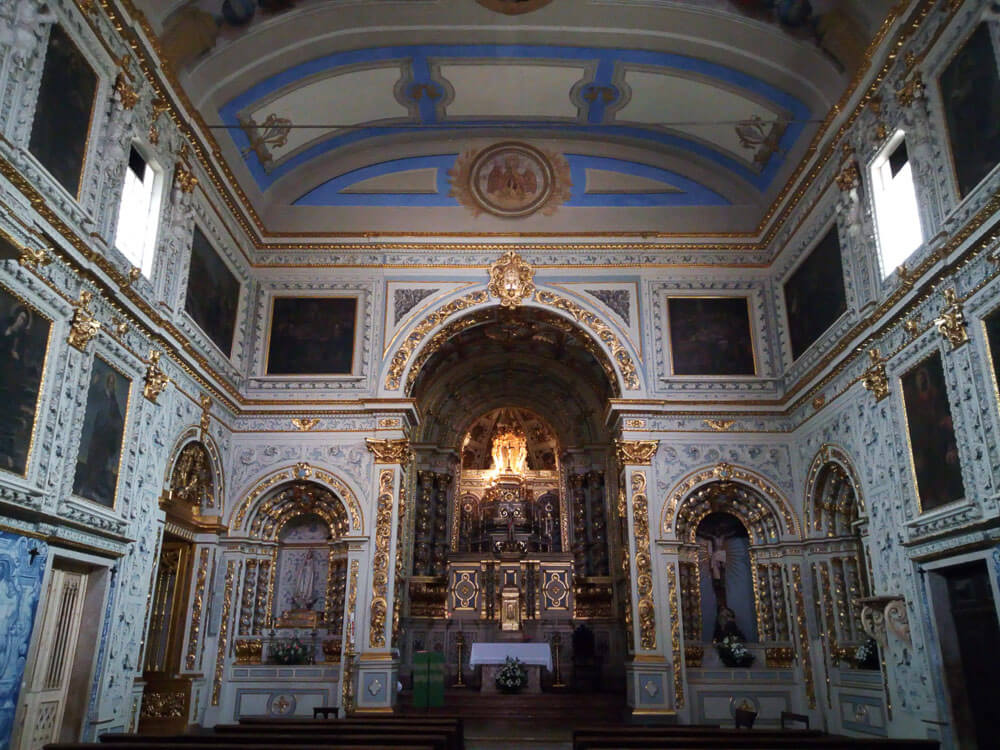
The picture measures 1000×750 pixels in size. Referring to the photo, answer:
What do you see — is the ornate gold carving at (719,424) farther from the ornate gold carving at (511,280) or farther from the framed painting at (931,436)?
the framed painting at (931,436)

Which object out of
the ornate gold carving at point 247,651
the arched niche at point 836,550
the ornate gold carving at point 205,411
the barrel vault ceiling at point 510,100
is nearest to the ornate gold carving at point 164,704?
the ornate gold carving at point 247,651

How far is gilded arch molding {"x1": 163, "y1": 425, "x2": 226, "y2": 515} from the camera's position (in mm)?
15078

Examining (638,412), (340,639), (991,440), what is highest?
(638,412)

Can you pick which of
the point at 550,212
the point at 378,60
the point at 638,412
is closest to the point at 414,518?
the point at 638,412

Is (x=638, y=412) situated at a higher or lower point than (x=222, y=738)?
higher

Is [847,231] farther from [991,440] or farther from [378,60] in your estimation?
[378,60]

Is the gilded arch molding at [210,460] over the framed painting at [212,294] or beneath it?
beneath

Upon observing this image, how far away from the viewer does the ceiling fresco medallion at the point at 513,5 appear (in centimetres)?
1587

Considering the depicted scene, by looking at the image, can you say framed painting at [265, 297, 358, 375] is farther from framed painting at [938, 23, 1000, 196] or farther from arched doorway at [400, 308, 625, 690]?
framed painting at [938, 23, 1000, 196]

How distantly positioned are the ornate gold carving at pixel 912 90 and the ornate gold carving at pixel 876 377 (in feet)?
13.4

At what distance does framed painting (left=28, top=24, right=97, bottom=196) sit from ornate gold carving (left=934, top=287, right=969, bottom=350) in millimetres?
12601

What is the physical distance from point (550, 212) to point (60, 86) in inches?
466

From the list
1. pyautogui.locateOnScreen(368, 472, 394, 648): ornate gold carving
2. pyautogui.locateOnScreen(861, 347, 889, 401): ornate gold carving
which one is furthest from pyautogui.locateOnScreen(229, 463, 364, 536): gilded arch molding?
pyautogui.locateOnScreen(861, 347, 889, 401): ornate gold carving

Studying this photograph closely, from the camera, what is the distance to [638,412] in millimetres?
18844
